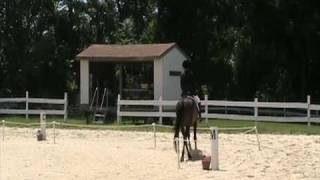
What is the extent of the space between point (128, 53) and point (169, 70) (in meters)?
2.08

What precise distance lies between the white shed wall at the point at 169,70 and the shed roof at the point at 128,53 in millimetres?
397

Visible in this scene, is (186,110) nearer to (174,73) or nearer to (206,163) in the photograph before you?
(206,163)

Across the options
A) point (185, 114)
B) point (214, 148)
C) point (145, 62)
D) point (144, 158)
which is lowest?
point (144, 158)

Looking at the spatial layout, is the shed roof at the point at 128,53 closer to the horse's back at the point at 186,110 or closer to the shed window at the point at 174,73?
the shed window at the point at 174,73

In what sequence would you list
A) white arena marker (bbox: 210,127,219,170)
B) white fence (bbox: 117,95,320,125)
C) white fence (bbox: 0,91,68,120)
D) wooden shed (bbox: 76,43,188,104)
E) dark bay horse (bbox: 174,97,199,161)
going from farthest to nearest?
wooden shed (bbox: 76,43,188,104), white fence (bbox: 0,91,68,120), white fence (bbox: 117,95,320,125), dark bay horse (bbox: 174,97,199,161), white arena marker (bbox: 210,127,219,170)

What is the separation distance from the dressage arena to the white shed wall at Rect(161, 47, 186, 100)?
8.05 meters

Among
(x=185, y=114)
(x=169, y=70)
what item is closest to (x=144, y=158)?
(x=185, y=114)

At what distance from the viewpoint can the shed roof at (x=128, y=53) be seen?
102 feet

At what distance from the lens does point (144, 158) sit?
660 inches

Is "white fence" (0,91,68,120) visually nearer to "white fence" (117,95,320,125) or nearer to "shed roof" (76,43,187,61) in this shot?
"shed roof" (76,43,187,61)

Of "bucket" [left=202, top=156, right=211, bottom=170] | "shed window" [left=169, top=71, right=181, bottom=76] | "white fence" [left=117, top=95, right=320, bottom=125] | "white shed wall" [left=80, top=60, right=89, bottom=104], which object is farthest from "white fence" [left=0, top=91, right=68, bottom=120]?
"bucket" [left=202, top=156, right=211, bottom=170]

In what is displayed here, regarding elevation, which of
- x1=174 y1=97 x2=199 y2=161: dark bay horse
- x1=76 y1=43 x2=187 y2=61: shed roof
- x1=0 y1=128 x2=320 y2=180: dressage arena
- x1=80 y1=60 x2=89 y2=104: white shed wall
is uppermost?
x1=76 y1=43 x2=187 y2=61: shed roof

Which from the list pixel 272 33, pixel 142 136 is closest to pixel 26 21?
pixel 272 33

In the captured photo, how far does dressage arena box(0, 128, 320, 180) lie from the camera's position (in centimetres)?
1408
